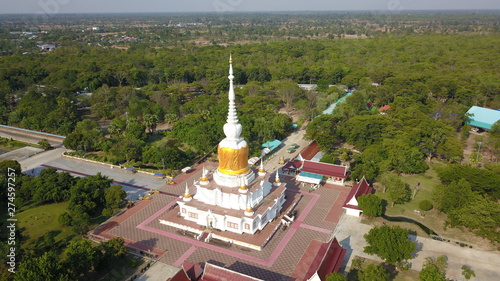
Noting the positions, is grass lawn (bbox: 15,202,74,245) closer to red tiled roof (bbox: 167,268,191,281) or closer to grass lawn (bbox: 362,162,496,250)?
red tiled roof (bbox: 167,268,191,281)

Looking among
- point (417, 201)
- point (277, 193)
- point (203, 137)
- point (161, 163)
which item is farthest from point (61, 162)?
point (417, 201)

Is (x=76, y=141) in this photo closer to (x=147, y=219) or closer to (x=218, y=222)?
(x=147, y=219)

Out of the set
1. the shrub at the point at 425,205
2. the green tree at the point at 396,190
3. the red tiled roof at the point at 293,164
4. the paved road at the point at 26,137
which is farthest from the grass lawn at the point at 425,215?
the paved road at the point at 26,137

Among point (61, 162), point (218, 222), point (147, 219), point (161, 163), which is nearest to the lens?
point (218, 222)

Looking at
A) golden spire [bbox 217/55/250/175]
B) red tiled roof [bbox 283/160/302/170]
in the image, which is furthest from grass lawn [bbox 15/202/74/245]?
red tiled roof [bbox 283/160/302/170]

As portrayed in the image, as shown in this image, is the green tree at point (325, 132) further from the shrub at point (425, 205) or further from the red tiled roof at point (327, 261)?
the red tiled roof at point (327, 261)

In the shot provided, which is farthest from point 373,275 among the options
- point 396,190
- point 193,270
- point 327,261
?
point 396,190
